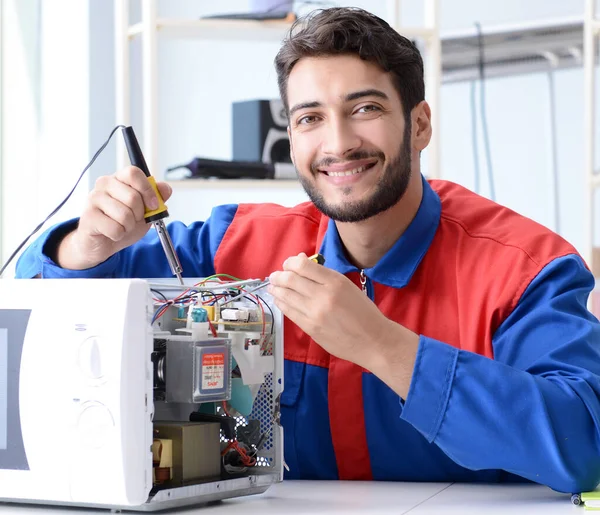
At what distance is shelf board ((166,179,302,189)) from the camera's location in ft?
8.09

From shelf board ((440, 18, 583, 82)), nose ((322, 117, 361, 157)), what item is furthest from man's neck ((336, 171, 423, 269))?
shelf board ((440, 18, 583, 82))

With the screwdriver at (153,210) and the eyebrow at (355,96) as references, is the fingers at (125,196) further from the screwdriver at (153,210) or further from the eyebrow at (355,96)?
the eyebrow at (355,96)

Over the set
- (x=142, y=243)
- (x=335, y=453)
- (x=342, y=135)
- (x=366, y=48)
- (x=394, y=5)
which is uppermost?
(x=394, y=5)

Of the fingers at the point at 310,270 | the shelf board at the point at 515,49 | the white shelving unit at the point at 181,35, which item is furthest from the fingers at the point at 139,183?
the shelf board at the point at 515,49

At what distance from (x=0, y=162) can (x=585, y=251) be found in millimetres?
1627

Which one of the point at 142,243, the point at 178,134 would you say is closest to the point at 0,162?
the point at 178,134

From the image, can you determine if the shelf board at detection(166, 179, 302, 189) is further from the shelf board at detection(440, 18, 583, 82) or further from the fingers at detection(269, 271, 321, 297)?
the fingers at detection(269, 271, 321, 297)

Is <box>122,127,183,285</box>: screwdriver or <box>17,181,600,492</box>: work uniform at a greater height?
<box>122,127,183,285</box>: screwdriver

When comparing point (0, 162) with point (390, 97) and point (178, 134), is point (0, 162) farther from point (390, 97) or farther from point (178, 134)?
point (390, 97)

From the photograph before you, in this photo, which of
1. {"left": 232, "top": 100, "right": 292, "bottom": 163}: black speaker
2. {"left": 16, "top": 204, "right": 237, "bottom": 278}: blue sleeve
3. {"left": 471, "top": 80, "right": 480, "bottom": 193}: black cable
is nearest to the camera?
{"left": 16, "top": 204, "right": 237, "bottom": 278}: blue sleeve

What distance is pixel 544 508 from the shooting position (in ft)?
3.82

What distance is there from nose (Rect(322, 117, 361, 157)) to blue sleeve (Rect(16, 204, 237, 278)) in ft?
1.00

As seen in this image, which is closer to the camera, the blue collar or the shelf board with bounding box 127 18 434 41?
the blue collar

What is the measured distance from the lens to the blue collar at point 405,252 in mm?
1516
